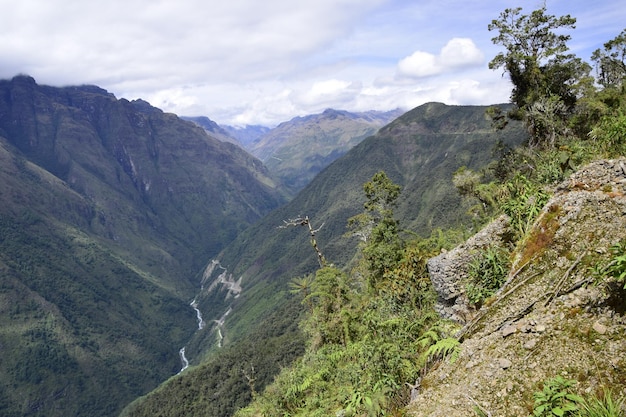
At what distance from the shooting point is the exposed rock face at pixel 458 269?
14.5 meters

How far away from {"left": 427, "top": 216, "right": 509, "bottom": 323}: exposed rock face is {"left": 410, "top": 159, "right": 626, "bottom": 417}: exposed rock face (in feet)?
9.50

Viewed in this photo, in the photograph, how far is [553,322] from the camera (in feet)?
28.2

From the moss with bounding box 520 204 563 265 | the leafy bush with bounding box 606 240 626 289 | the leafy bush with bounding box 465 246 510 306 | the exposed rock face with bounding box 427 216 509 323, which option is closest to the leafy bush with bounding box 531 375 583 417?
the leafy bush with bounding box 606 240 626 289

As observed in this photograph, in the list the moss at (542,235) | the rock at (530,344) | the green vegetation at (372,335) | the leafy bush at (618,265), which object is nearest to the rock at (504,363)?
the rock at (530,344)

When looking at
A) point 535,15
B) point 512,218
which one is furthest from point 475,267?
point 535,15

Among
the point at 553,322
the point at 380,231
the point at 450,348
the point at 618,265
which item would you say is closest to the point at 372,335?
the point at 450,348

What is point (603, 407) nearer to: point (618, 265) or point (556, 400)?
point (556, 400)

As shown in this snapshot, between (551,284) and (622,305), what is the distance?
1.86m

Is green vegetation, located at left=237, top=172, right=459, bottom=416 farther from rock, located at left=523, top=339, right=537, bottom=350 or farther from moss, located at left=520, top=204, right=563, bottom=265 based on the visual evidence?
moss, located at left=520, top=204, right=563, bottom=265

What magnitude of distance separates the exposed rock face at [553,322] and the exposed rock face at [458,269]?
290 cm

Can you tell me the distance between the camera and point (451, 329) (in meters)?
12.5

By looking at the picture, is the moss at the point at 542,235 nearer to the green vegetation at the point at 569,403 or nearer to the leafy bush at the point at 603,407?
the green vegetation at the point at 569,403

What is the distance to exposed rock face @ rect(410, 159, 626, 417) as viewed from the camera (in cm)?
767

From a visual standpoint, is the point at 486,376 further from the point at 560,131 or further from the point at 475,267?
the point at 560,131
